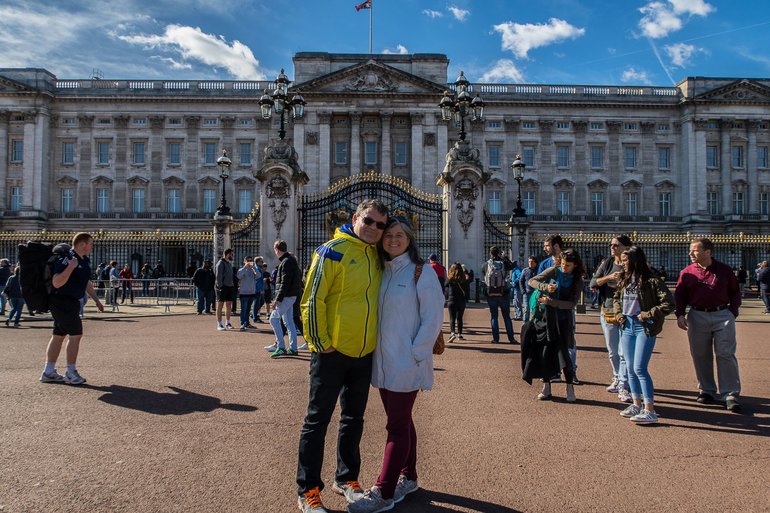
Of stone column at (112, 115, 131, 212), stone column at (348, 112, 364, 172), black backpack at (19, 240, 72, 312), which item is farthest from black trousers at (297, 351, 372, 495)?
stone column at (112, 115, 131, 212)

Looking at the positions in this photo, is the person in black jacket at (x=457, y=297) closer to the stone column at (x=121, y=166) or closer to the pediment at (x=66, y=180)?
the stone column at (x=121, y=166)

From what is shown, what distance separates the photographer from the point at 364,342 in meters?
3.71

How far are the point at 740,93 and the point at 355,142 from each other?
3497cm

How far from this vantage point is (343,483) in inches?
153

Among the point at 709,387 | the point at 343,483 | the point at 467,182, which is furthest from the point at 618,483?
the point at 467,182

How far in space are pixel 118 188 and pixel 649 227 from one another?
47.5 metres

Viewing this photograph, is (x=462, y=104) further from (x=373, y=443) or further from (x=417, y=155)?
(x=417, y=155)

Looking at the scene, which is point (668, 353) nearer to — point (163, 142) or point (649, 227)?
point (649, 227)

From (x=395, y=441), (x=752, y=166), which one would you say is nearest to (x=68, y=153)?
(x=395, y=441)

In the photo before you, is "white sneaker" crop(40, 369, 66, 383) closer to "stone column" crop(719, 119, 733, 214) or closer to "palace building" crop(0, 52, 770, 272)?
"palace building" crop(0, 52, 770, 272)

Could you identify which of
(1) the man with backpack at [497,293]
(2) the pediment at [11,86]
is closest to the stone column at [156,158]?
(2) the pediment at [11,86]

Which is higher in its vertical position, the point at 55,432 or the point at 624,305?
the point at 624,305

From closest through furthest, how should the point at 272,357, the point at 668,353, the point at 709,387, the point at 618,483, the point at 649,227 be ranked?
the point at 618,483 < the point at 709,387 < the point at 272,357 < the point at 668,353 < the point at 649,227

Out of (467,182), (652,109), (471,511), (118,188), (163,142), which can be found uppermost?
(652,109)
